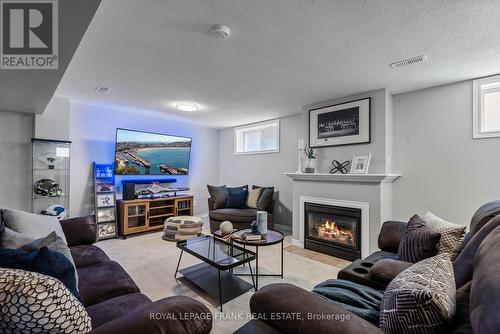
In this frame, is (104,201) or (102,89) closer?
(102,89)

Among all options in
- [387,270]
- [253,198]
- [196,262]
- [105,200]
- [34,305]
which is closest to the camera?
[34,305]

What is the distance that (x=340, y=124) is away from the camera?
347 cm

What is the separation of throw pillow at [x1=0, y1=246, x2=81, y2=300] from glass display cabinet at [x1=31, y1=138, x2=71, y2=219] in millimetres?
3035

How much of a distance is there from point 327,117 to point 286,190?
1.70 metres

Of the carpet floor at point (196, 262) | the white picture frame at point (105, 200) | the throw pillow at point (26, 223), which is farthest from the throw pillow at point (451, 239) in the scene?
the white picture frame at point (105, 200)

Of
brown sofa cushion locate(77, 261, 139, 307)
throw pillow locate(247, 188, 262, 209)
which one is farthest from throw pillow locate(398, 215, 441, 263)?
throw pillow locate(247, 188, 262, 209)

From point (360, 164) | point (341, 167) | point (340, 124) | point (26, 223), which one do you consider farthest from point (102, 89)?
point (360, 164)

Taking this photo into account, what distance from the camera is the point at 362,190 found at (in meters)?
3.15

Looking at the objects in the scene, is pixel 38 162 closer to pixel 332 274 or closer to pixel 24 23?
pixel 24 23

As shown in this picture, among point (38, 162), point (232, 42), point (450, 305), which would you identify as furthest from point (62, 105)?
point (450, 305)

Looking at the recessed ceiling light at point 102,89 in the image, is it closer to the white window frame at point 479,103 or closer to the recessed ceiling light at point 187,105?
the recessed ceiling light at point 187,105

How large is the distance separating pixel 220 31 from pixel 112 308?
1938mm

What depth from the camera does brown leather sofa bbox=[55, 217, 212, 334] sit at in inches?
34.9

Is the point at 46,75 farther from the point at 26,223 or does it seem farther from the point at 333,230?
the point at 333,230
